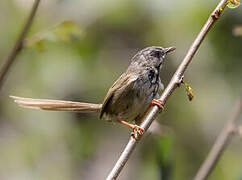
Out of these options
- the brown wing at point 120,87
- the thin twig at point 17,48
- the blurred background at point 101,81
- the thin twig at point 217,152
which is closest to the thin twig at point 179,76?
the thin twig at point 217,152

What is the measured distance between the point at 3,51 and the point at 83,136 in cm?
170

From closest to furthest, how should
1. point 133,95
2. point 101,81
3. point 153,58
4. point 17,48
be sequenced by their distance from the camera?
point 17,48 → point 133,95 → point 153,58 → point 101,81

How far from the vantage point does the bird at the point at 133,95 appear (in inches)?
174

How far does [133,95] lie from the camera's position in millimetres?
4484

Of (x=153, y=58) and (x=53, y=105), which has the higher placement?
(x=153, y=58)

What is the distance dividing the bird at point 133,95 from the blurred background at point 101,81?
0.97 meters

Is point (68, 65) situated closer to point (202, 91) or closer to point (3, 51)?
point (3, 51)

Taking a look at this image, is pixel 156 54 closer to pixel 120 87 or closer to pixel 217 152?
pixel 120 87

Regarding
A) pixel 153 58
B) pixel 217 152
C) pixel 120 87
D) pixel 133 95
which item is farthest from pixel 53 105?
pixel 217 152

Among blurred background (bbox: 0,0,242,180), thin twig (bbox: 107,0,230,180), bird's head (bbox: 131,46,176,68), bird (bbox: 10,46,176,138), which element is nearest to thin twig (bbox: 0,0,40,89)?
thin twig (bbox: 107,0,230,180)

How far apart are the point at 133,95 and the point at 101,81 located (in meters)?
2.20

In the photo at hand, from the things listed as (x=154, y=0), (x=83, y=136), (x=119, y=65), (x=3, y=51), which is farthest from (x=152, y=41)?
(x=3, y=51)

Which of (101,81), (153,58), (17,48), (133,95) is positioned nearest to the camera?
(17,48)

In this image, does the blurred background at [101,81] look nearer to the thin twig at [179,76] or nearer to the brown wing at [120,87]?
the brown wing at [120,87]
